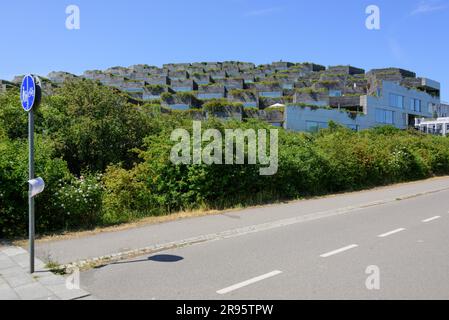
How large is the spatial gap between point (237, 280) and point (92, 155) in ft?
46.5

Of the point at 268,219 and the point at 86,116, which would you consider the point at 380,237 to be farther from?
the point at 86,116

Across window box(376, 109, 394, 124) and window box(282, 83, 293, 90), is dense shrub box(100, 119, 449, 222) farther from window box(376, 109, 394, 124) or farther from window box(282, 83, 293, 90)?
window box(282, 83, 293, 90)

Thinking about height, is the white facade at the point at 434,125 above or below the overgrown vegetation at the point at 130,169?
above

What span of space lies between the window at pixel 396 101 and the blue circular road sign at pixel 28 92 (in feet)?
222

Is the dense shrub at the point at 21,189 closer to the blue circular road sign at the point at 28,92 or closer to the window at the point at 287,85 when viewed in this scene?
the blue circular road sign at the point at 28,92

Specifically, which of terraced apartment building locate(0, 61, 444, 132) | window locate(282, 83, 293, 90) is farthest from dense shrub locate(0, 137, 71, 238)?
window locate(282, 83, 293, 90)

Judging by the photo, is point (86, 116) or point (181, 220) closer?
point (181, 220)

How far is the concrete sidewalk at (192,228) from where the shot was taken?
7.52m

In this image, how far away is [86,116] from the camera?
62.7ft

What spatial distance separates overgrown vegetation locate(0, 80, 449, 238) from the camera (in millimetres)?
9336

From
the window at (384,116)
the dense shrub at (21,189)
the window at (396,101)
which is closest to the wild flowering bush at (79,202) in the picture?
the dense shrub at (21,189)

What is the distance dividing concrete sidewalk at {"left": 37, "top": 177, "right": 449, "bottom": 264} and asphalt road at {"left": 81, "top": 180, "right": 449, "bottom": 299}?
0.69 m

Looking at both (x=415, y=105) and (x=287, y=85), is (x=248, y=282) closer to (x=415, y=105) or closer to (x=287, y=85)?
(x=415, y=105)
